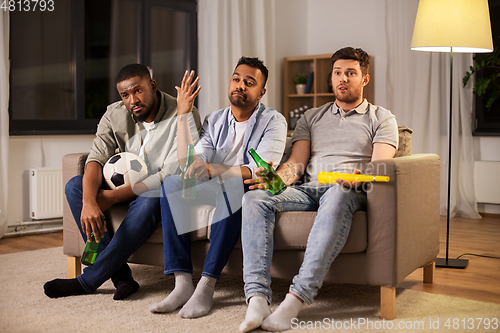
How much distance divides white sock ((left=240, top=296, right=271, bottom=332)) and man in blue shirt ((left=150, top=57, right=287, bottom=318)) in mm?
220

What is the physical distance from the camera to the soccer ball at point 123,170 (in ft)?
7.18

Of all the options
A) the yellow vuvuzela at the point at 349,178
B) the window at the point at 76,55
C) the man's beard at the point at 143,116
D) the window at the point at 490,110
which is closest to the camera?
the yellow vuvuzela at the point at 349,178

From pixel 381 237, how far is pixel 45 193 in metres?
2.67

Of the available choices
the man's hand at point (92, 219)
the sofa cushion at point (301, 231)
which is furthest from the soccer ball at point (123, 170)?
the sofa cushion at point (301, 231)

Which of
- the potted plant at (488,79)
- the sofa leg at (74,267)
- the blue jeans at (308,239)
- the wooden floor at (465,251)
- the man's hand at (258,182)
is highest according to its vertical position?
the potted plant at (488,79)

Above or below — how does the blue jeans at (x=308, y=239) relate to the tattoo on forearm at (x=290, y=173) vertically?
below

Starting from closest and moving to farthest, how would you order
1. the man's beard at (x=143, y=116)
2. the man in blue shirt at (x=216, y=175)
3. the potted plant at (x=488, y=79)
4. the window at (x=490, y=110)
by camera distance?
the man in blue shirt at (x=216, y=175) → the man's beard at (x=143, y=116) → the potted plant at (x=488, y=79) → the window at (x=490, y=110)

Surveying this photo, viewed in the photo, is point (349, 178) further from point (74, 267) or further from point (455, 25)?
point (74, 267)

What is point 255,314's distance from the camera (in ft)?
5.57

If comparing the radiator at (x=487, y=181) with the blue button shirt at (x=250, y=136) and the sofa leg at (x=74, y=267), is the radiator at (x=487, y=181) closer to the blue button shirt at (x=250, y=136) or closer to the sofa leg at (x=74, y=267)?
the blue button shirt at (x=250, y=136)

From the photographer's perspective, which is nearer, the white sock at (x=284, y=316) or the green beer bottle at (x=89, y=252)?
the white sock at (x=284, y=316)

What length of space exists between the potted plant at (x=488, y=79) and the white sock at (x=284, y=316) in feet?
10.7

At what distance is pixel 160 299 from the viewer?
2.07 meters

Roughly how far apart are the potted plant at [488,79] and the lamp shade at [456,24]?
68.8 inches
